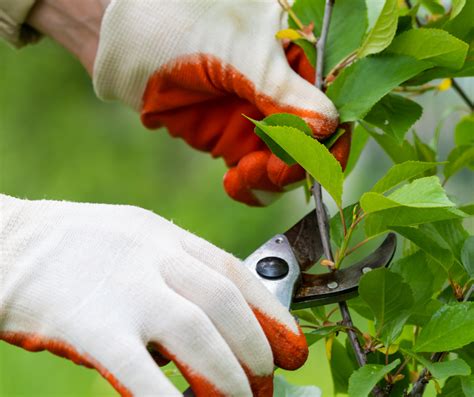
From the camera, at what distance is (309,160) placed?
86 cm

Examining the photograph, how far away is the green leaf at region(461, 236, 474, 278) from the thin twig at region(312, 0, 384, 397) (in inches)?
5.4

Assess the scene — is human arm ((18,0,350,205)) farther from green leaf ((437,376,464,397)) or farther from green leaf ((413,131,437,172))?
green leaf ((437,376,464,397))

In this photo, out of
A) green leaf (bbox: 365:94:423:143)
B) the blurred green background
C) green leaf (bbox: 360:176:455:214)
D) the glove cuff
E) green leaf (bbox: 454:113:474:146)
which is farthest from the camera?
the blurred green background

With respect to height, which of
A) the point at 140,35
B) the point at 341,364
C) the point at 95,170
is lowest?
the point at 95,170

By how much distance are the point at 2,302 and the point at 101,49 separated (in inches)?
22.9

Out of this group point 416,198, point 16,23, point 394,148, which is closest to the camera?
point 416,198

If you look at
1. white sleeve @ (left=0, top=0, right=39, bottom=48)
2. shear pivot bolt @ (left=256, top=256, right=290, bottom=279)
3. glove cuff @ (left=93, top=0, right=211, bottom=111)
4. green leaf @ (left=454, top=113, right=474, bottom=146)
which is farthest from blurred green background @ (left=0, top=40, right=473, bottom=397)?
shear pivot bolt @ (left=256, top=256, right=290, bottom=279)

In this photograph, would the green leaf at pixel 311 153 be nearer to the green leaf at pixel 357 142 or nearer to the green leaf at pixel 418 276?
the green leaf at pixel 418 276

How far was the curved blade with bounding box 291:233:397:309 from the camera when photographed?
945mm

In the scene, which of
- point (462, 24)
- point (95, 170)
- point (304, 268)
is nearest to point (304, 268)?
point (304, 268)

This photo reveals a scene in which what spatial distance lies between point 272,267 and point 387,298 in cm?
17

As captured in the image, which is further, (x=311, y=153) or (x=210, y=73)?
(x=210, y=73)

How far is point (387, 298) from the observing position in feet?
2.88

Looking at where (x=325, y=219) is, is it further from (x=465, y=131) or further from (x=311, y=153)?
(x=465, y=131)
